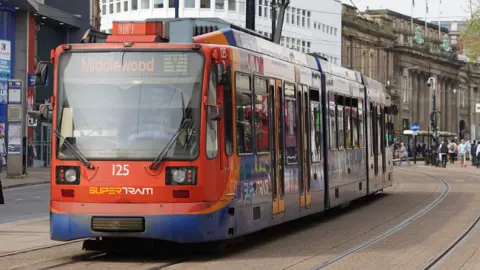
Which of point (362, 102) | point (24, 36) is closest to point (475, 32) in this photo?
point (24, 36)

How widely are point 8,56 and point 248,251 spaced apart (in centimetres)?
3749

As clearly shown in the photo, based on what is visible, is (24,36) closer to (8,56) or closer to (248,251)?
(8,56)

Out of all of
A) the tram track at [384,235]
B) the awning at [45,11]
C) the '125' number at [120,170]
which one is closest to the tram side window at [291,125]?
the tram track at [384,235]

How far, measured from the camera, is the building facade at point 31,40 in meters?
50.8

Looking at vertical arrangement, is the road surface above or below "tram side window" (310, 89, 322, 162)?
below

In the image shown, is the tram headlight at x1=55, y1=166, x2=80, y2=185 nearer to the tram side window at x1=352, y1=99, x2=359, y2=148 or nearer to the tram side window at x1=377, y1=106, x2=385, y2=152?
the tram side window at x1=352, y1=99, x2=359, y2=148

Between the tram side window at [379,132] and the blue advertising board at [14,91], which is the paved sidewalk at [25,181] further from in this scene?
the tram side window at [379,132]

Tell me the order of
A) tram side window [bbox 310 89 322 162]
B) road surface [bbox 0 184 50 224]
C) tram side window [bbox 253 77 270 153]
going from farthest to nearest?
road surface [bbox 0 184 50 224] < tram side window [bbox 310 89 322 162] < tram side window [bbox 253 77 270 153]

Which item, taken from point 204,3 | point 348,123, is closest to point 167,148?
point 348,123

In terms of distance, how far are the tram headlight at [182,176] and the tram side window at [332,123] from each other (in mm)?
7963

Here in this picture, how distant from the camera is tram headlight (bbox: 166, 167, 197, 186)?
13.7m

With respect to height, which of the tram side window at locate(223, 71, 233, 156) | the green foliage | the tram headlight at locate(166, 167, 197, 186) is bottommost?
the tram headlight at locate(166, 167, 197, 186)

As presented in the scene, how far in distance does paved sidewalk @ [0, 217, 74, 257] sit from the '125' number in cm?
224

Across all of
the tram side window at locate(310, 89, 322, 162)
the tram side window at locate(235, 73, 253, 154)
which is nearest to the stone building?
the tram side window at locate(310, 89, 322, 162)
